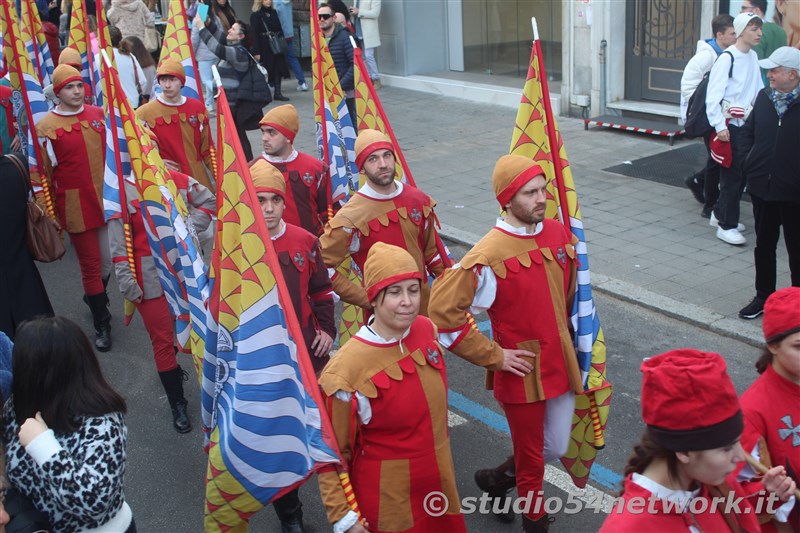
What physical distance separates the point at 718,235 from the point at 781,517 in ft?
18.6

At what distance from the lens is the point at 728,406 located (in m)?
2.54

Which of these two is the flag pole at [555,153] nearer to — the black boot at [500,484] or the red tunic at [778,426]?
the black boot at [500,484]

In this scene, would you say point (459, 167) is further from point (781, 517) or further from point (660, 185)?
point (781, 517)

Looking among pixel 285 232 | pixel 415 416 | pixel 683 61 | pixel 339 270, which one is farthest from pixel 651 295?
pixel 683 61

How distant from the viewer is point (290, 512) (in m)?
4.67

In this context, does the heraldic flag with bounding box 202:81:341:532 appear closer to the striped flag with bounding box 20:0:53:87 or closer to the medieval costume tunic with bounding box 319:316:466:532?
the medieval costume tunic with bounding box 319:316:466:532

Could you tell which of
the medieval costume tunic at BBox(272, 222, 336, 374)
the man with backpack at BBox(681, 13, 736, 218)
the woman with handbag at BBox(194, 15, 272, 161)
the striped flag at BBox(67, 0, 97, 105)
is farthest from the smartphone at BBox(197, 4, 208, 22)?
the medieval costume tunic at BBox(272, 222, 336, 374)

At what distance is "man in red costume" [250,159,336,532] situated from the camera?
471cm

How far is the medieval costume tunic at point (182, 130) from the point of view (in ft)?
24.8

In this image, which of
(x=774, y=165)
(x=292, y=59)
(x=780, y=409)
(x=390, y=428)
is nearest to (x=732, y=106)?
(x=774, y=165)

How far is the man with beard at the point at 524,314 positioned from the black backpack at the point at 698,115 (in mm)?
4694

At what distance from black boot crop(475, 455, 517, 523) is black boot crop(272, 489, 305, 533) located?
0.94 meters

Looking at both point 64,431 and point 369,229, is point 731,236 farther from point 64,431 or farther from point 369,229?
point 64,431

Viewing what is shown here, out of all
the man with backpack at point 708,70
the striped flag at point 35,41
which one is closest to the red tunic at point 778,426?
the man with backpack at point 708,70
